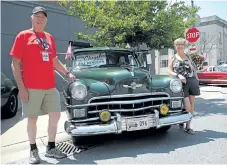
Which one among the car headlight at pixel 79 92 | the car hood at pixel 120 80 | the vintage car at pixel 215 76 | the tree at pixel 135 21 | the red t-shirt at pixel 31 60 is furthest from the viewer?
the vintage car at pixel 215 76

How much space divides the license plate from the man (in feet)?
3.69

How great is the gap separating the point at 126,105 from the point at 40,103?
128cm

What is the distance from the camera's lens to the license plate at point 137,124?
427cm

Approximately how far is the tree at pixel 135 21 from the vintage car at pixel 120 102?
11.0 feet

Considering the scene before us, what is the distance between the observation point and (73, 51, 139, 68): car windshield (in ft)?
18.1

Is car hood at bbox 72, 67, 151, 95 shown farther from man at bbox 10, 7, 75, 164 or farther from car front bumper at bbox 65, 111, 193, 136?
man at bbox 10, 7, 75, 164

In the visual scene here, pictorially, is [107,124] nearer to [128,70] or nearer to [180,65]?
[128,70]

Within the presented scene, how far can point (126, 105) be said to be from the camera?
444 cm

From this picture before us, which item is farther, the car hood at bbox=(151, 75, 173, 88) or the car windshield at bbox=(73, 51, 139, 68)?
the car windshield at bbox=(73, 51, 139, 68)

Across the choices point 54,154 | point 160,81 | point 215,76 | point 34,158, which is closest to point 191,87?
point 160,81

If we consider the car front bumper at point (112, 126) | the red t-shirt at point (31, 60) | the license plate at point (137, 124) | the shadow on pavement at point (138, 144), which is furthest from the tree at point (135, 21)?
the red t-shirt at point (31, 60)

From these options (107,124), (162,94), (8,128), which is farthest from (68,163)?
(8,128)

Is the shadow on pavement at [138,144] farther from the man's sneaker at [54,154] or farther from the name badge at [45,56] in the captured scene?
the name badge at [45,56]

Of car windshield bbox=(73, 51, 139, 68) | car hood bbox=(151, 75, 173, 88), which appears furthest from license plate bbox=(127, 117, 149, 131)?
car windshield bbox=(73, 51, 139, 68)
